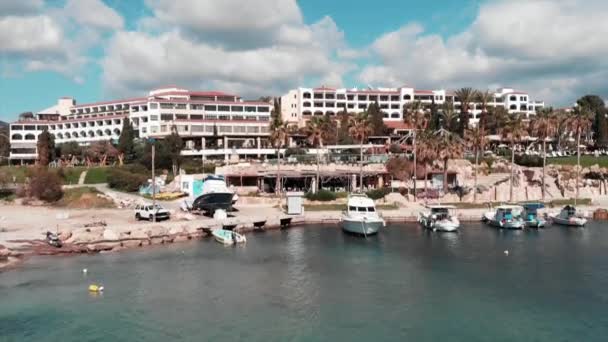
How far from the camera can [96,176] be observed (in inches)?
3733

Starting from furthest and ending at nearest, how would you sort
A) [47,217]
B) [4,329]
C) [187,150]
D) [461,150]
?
[187,150]
[461,150]
[47,217]
[4,329]

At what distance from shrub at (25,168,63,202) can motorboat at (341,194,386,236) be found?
43.0 m

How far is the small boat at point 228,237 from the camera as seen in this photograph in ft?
179

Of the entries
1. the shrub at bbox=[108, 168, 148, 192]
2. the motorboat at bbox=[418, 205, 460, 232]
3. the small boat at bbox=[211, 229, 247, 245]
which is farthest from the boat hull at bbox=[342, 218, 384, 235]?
the shrub at bbox=[108, 168, 148, 192]

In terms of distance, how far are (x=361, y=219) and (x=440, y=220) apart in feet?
37.2

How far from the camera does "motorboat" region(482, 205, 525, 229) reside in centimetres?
6356

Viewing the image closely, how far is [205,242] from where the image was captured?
55656 millimetres

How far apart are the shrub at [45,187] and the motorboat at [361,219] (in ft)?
141

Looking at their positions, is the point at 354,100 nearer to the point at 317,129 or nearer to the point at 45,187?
the point at 317,129

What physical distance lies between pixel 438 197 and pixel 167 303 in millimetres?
54679

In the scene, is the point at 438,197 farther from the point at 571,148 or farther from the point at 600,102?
the point at 600,102

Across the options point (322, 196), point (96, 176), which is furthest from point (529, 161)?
point (96, 176)

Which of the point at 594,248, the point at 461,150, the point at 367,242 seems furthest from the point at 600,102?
the point at 367,242

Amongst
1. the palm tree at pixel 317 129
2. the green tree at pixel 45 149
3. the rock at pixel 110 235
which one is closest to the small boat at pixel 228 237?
the rock at pixel 110 235
